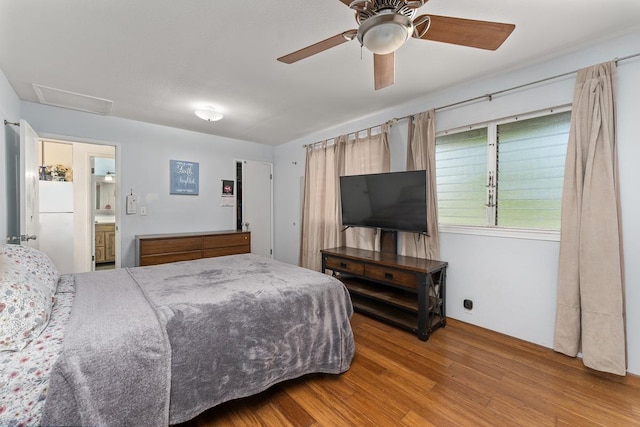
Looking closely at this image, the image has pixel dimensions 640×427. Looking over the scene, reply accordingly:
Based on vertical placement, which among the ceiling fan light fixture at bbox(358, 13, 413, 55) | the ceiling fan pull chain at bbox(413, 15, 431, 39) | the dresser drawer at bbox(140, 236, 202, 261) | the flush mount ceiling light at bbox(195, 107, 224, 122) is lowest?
the dresser drawer at bbox(140, 236, 202, 261)

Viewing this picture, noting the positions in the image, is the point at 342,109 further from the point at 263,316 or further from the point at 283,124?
the point at 263,316

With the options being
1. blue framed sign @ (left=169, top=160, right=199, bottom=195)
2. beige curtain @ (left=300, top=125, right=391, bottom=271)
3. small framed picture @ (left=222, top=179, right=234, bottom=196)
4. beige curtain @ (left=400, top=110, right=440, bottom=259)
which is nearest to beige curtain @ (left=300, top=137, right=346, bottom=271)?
beige curtain @ (left=300, top=125, right=391, bottom=271)

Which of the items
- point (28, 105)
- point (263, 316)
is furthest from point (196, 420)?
point (28, 105)

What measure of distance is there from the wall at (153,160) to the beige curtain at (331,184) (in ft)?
4.78

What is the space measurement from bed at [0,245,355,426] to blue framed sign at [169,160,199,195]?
225 cm

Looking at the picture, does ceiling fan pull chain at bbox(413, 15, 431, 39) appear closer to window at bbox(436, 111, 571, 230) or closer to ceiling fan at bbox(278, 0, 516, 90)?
ceiling fan at bbox(278, 0, 516, 90)

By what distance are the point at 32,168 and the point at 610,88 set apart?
17.1ft

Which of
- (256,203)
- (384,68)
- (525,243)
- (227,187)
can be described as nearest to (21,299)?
(384,68)

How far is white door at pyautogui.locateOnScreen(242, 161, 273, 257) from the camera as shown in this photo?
5.08 meters

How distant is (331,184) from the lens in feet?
13.5

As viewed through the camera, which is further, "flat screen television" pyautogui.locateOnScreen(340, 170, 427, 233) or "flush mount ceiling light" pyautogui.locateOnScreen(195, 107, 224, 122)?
"flush mount ceiling light" pyautogui.locateOnScreen(195, 107, 224, 122)

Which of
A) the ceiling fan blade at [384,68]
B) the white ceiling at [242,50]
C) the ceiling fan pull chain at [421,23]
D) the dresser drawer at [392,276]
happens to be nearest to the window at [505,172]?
the white ceiling at [242,50]

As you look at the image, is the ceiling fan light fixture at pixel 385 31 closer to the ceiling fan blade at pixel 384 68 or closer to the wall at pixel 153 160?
the ceiling fan blade at pixel 384 68

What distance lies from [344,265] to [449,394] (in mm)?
1731
